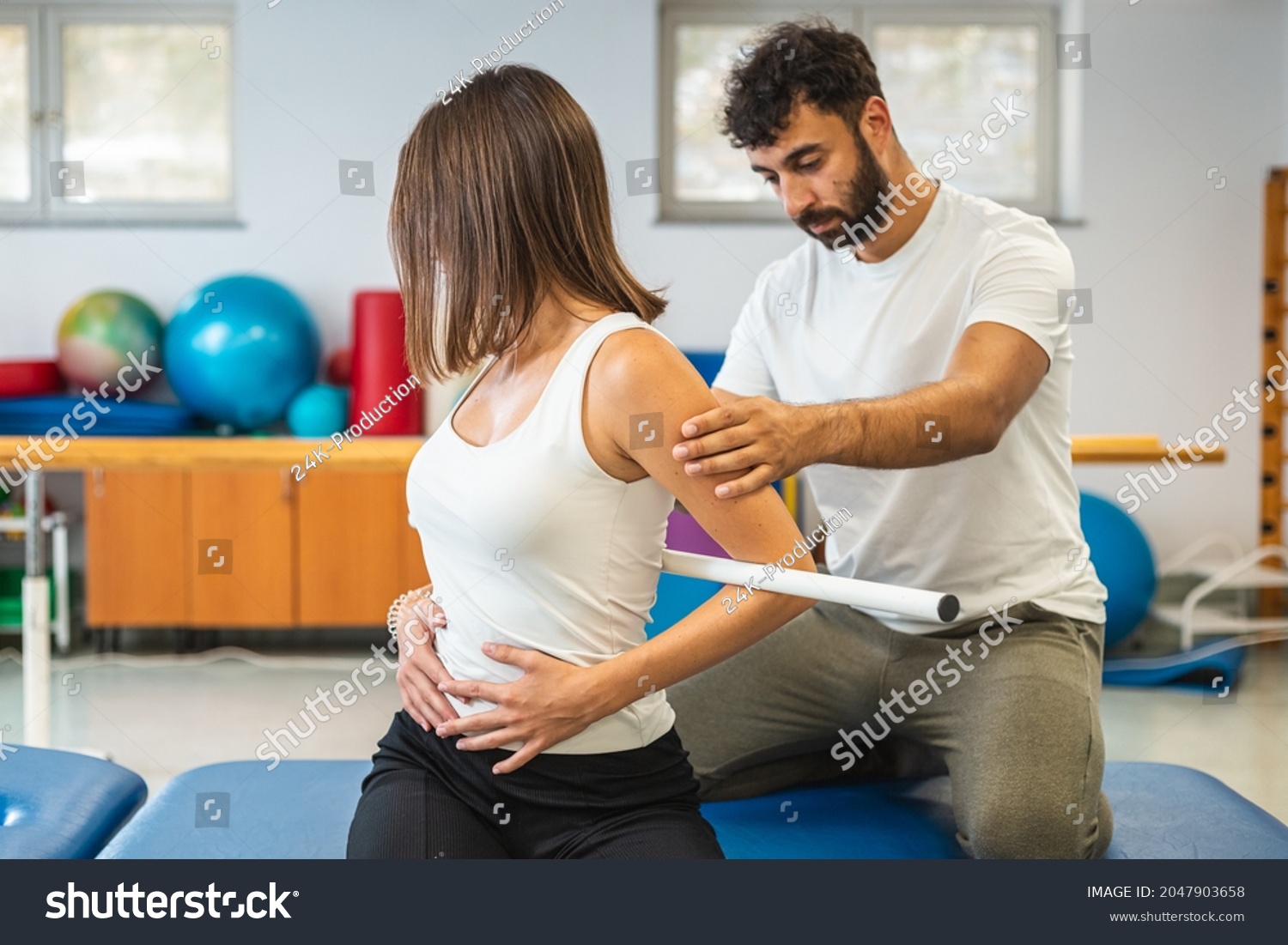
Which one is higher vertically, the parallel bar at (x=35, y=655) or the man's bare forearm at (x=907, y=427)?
the man's bare forearm at (x=907, y=427)

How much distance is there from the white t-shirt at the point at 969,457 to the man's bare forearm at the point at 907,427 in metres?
0.17

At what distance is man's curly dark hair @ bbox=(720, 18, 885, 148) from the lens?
6.16 feet

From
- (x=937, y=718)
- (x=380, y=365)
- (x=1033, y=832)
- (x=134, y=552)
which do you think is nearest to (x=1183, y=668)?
(x=937, y=718)

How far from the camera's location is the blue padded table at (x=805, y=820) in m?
1.69

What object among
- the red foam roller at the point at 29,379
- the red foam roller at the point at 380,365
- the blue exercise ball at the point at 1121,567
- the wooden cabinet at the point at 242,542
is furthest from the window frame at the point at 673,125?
the red foam roller at the point at 29,379

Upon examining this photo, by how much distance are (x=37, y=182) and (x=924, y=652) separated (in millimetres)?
4338

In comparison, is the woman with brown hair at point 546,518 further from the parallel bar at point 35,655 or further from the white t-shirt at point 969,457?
the parallel bar at point 35,655

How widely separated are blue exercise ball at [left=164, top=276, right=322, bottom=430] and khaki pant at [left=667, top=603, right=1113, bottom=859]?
2.87 m

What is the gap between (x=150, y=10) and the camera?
483 centimetres

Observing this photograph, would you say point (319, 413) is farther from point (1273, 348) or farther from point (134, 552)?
point (1273, 348)

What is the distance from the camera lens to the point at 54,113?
4840 mm

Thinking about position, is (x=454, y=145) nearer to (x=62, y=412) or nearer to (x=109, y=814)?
(x=109, y=814)

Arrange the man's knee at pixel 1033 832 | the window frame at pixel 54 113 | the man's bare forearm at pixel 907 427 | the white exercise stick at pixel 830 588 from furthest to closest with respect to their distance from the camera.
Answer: the window frame at pixel 54 113 < the man's knee at pixel 1033 832 < the man's bare forearm at pixel 907 427 < the white exercise stick at pixel 830 588

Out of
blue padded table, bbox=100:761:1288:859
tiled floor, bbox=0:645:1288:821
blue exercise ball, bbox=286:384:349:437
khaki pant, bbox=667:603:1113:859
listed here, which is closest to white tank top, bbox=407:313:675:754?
blue padded table, bbox=100:761:1288:859
